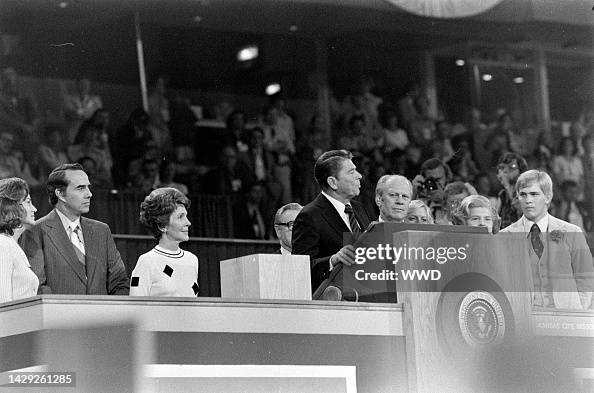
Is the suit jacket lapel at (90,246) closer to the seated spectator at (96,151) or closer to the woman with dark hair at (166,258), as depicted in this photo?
the woman with dark hair at (166,258)

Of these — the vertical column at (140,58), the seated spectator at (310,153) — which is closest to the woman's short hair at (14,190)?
the seated spectator at (310,153)

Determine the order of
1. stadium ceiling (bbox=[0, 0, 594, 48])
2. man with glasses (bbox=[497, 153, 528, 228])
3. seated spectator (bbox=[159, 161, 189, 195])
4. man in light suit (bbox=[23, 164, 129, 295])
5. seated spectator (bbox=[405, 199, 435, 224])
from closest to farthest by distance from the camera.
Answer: man in light suit (bbox=[23, 164, 129, 295]) < seated spectator (bbox=[405, 199, 435, 224]) < man with glasses (bbox=[497, 153, 528, 228]) < seated spectator (bbox=[159, 161, 189, 195]) < stadium ceiling (bbox=[0, 0, 594, 48])

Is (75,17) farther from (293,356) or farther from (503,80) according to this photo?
(293,356)

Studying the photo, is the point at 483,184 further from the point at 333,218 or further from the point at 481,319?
the point at 481,319

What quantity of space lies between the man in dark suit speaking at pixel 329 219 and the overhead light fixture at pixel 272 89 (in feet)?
14.6

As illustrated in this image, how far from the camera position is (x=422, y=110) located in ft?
28.2

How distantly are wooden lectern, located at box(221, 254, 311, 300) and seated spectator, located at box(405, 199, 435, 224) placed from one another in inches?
33.3

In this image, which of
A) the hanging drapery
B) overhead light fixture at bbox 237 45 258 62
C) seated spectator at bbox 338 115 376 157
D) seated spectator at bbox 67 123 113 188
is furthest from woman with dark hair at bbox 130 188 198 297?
the hanging drapery

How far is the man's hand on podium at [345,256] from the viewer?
389 centimetres

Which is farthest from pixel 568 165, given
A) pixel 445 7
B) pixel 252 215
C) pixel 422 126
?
pixel 252 215

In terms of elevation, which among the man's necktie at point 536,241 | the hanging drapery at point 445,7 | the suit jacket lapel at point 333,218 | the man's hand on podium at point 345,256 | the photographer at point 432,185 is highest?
the hanging drapery at point 445,7

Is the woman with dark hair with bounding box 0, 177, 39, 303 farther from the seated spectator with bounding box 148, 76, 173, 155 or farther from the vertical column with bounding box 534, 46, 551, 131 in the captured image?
the vertical column with bounding box 534, 46, 551, 131

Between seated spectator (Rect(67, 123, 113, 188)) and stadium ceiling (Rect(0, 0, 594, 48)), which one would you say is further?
stadium ceiling (Rect(0, 0, 594, 48))

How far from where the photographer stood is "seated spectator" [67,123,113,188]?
6.71m
